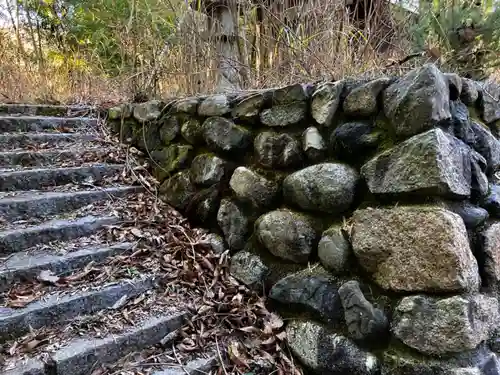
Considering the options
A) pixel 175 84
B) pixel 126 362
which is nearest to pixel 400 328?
pixel 126 362

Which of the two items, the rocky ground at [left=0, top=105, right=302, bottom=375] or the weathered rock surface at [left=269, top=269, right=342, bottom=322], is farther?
the weathered rock surface at [left=269, top=269, right=342, bottom=322]

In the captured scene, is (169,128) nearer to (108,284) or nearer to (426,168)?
(108,284)

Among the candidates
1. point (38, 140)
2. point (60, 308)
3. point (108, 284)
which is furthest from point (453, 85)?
point (38, 140)

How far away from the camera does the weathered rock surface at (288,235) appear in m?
1.48

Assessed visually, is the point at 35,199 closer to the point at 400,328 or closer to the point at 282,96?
the point at 282,96

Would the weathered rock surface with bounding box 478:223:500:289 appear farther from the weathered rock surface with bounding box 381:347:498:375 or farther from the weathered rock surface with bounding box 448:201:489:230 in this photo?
the weathered rock surface with bounding box 381:347:498:375

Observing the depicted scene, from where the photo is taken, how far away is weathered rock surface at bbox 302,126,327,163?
57.8 inches

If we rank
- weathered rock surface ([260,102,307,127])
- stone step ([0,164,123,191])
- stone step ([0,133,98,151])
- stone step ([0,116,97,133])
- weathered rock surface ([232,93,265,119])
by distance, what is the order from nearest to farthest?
weathered rock surface ([260,102,307,127]) → weathered rock surface ([232,93,265,119]) → stone step ([0,164,123,191]) → stone step ([0,133,98,151]) → stone step ([0,116,97,133])

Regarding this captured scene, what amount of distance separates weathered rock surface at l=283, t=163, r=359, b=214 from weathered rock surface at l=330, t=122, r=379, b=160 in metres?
0.06

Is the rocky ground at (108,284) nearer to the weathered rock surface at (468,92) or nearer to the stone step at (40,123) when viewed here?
the stone step at (40,123)

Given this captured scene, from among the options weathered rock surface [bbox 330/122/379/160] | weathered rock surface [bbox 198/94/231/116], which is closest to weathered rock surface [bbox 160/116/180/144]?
weathered rock surface [bbox 198/94/231/116]

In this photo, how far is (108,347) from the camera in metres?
1.25

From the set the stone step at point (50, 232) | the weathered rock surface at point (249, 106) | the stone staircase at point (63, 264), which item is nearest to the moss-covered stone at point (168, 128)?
the stone staircase at point (63, 264)

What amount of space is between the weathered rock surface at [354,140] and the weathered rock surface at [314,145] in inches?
2.0
